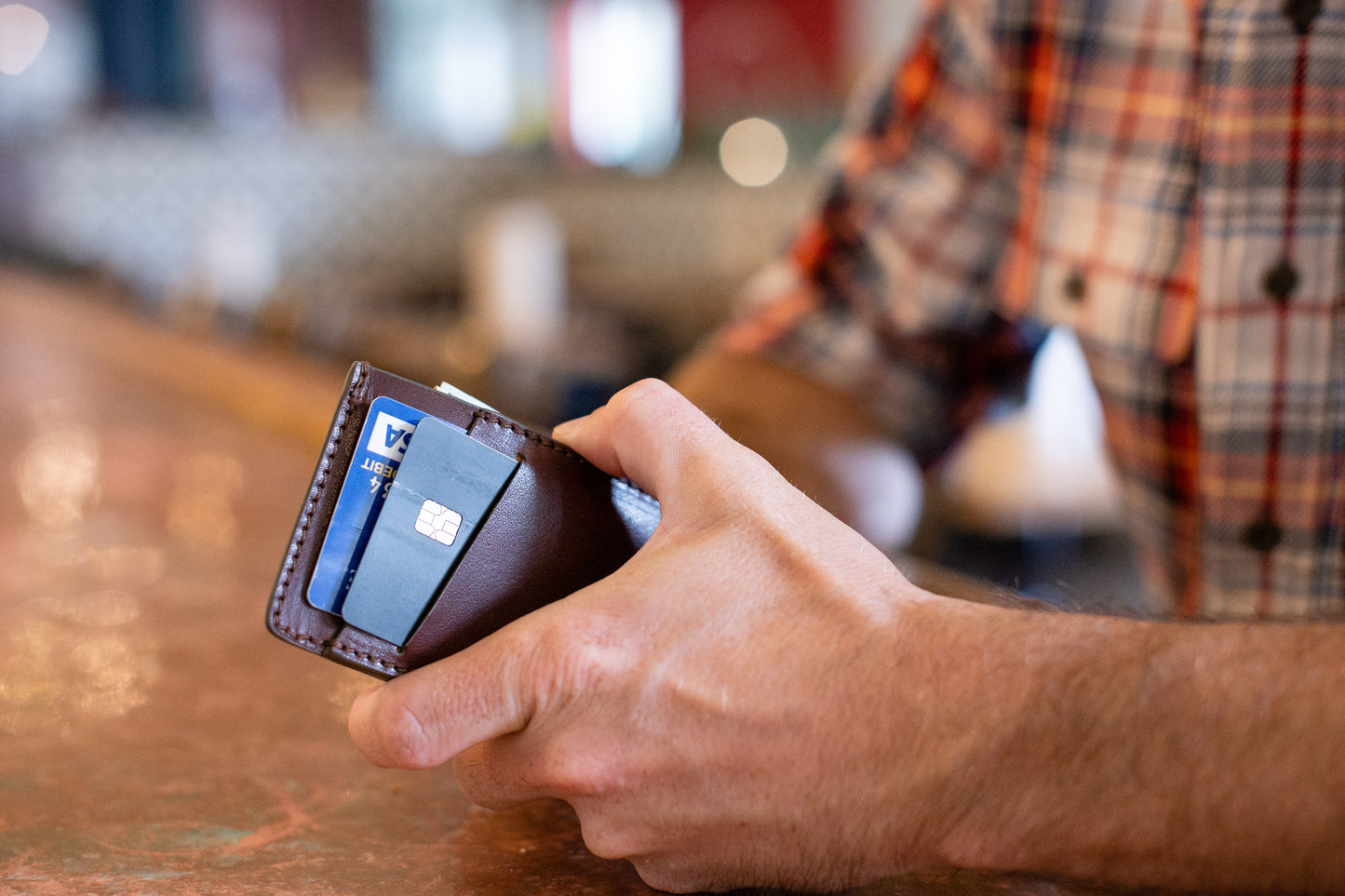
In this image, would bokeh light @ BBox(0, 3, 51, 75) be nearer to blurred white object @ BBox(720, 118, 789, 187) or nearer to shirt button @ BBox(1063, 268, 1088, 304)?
blurred white object @ BBox(720, 118, 789, 187)

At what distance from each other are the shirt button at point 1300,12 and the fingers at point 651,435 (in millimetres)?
730

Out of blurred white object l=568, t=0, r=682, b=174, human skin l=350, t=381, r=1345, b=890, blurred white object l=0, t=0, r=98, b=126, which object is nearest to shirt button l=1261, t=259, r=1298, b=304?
human skin l=350, t=381, r=1345, b=890

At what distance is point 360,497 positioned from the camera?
1.65ft

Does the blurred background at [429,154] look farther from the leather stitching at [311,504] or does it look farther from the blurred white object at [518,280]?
the leather stitching at [311,504]

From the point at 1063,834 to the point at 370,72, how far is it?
8.74 meters

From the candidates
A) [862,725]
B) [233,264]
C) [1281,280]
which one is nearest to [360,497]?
[862,725]

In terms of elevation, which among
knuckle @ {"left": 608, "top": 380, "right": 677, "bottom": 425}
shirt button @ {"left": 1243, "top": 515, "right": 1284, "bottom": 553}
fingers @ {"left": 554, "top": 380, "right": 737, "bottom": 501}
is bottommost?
shirt button @ {"left": 1243, "top": 515, "right": 1284, "bottom": 553}

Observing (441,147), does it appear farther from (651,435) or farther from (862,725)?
(862,725)

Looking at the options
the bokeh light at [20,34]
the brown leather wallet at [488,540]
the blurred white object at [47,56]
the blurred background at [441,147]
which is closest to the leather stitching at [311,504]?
the brown leather wallet at [488,540]

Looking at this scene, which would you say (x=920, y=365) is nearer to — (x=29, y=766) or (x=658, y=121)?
(x=29, y=766)

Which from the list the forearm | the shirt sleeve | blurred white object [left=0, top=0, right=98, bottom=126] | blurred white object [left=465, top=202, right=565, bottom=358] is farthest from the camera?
blurred white object [left=0, top=0, right=98, bottom=126]

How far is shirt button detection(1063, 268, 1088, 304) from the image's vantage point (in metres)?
1.10

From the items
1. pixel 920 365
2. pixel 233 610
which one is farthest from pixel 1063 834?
pixel 920 365

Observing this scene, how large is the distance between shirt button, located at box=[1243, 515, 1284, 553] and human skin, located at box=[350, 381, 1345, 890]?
59 cm
